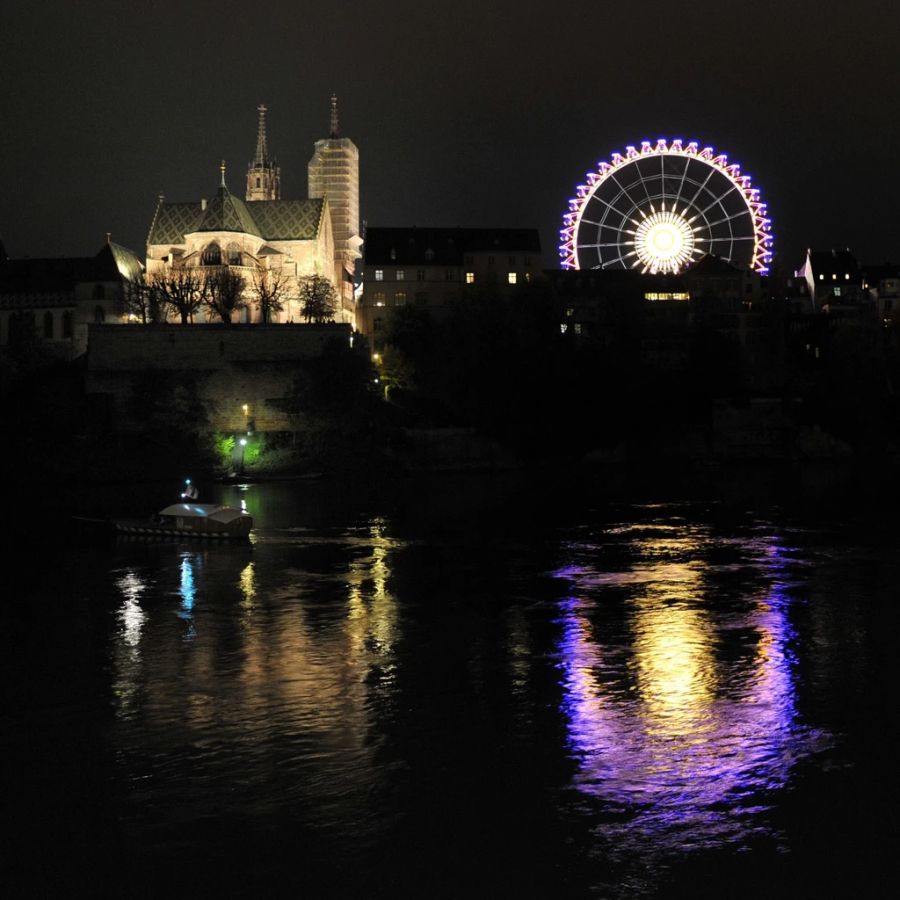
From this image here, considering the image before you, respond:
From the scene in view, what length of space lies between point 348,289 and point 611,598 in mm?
88102

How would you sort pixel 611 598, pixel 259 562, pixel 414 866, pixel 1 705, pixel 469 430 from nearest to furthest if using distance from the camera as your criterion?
pixel 414 866 < pixel 1 705 < pixel 611 598 < pixel 259 562 < pixel 469 430

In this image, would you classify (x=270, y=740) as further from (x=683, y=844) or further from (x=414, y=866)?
(x=683, y=844)

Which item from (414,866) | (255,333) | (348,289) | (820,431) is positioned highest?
(348,289)

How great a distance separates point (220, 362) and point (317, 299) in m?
14.4

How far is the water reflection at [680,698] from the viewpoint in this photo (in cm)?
1351

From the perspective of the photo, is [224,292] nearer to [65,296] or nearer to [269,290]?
[269,290]

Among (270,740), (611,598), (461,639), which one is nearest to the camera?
(270,740)

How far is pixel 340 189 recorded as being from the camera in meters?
117

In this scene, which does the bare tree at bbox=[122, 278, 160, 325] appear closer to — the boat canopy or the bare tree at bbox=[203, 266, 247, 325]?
the bare tree at bbox=[203, 266, 247, 325]

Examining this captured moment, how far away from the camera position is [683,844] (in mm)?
12469

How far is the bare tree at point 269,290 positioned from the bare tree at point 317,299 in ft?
5.02

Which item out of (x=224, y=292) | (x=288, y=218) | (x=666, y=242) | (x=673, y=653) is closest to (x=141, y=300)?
(x=224, y=292)

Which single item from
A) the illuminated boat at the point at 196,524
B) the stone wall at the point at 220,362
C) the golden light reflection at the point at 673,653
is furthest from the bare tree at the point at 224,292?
the golden light reflection at the point at 673,653

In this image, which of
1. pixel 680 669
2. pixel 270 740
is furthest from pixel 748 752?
pixel 270 740
